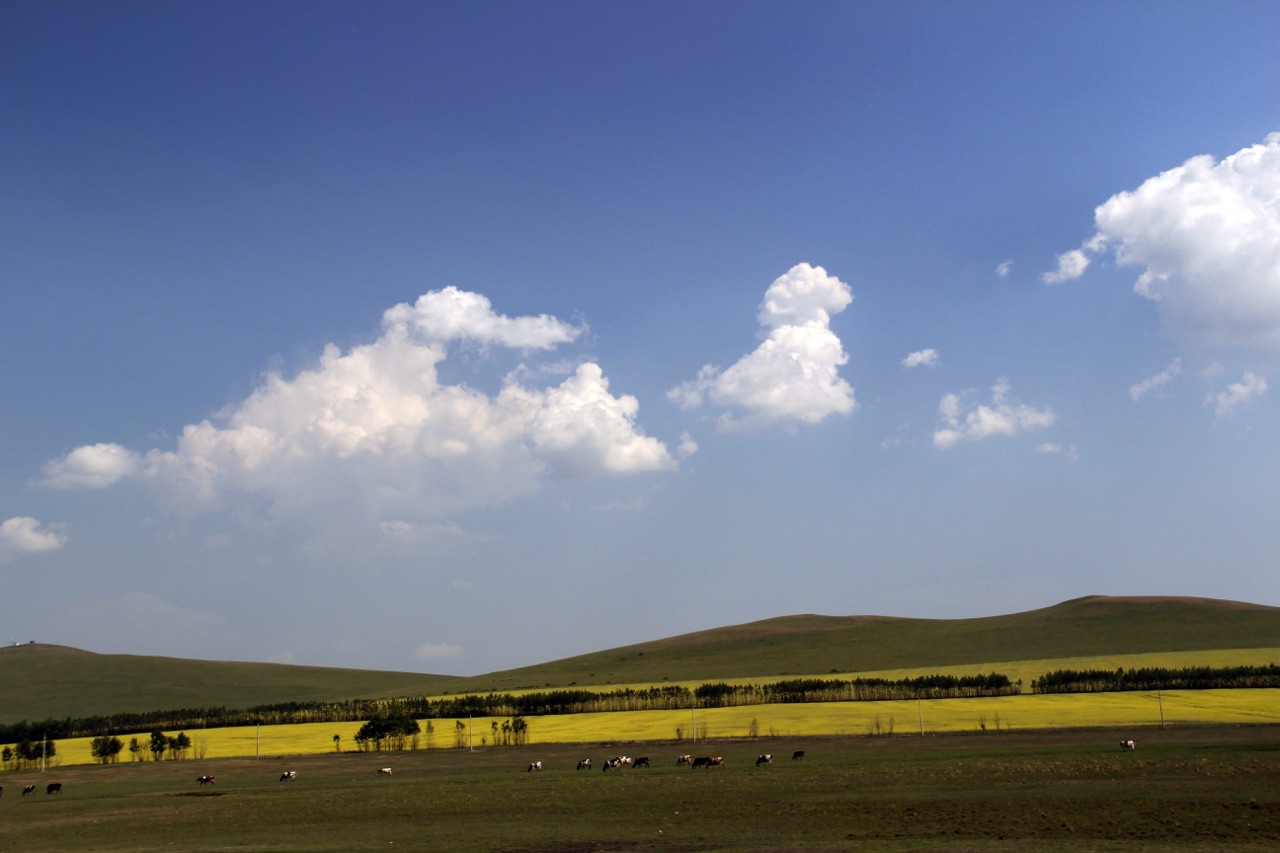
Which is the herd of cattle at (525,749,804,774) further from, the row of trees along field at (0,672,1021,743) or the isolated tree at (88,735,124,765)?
the isolated tree at (88,735,124,765)

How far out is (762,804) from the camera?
101 ft

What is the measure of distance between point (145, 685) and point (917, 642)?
124017mm

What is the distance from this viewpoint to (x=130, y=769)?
62344 mm

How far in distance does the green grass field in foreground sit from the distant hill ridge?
38.9 metres

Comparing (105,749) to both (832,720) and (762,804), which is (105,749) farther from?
(762,804)

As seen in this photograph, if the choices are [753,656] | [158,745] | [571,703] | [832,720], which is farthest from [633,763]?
[753,656]

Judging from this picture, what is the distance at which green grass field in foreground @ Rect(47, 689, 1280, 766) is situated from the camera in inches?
2200

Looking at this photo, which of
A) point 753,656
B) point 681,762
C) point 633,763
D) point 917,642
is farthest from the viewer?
point 753,656

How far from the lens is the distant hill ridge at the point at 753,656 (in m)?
113

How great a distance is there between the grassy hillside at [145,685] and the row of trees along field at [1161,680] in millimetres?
90155

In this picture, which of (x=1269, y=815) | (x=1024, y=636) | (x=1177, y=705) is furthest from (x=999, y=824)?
(x=1024, y=636)

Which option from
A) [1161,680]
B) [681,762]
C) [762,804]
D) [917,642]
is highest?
[917,642]

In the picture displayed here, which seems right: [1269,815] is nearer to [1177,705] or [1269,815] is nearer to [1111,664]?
[1177,705]

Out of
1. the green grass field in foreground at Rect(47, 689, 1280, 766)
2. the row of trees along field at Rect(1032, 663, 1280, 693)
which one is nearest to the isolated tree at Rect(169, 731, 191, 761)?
the green grass field in foreground at Rect(47, 689, 1280, 766)
